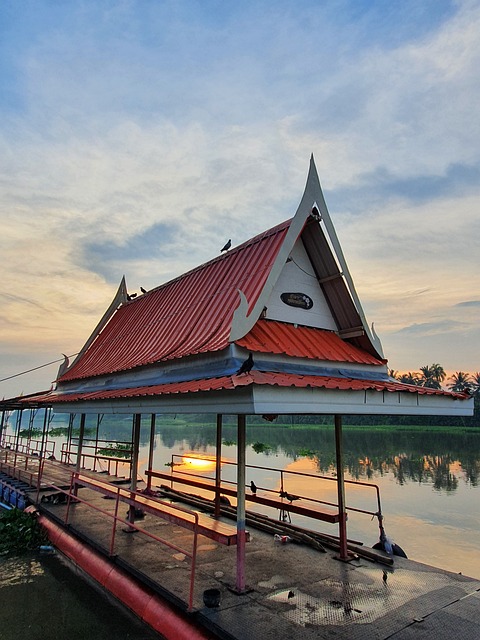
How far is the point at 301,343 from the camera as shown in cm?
692

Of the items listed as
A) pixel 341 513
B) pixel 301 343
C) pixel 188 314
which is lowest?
pixel 341 513

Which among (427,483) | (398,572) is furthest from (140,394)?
(427,483)

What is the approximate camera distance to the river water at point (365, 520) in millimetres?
5492

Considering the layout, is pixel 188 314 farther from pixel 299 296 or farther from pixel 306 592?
pixel 306 592

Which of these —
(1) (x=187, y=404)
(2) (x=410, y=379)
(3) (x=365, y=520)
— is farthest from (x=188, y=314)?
(2) (x=410, y=379)

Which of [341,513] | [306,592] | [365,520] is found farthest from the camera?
[365,520]

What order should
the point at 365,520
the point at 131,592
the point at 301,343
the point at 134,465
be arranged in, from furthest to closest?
the point at 365,520, the point at 134,465, the point at 301,343, the point at 131,592

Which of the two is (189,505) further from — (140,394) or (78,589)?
(140,394)

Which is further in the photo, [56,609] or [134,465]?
[134,465]

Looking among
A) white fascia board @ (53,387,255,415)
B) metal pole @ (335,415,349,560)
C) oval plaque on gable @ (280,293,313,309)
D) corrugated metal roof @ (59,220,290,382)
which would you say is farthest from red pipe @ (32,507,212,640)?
oval plaque on gable @ (280,293,313,309)

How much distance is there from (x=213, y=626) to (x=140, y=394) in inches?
118

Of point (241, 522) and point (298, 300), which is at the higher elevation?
point (298, 300)

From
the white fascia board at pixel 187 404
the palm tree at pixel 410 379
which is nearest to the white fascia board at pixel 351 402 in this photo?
the white fascia board at pixel 187 404

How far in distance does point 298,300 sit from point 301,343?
3.34 ft
